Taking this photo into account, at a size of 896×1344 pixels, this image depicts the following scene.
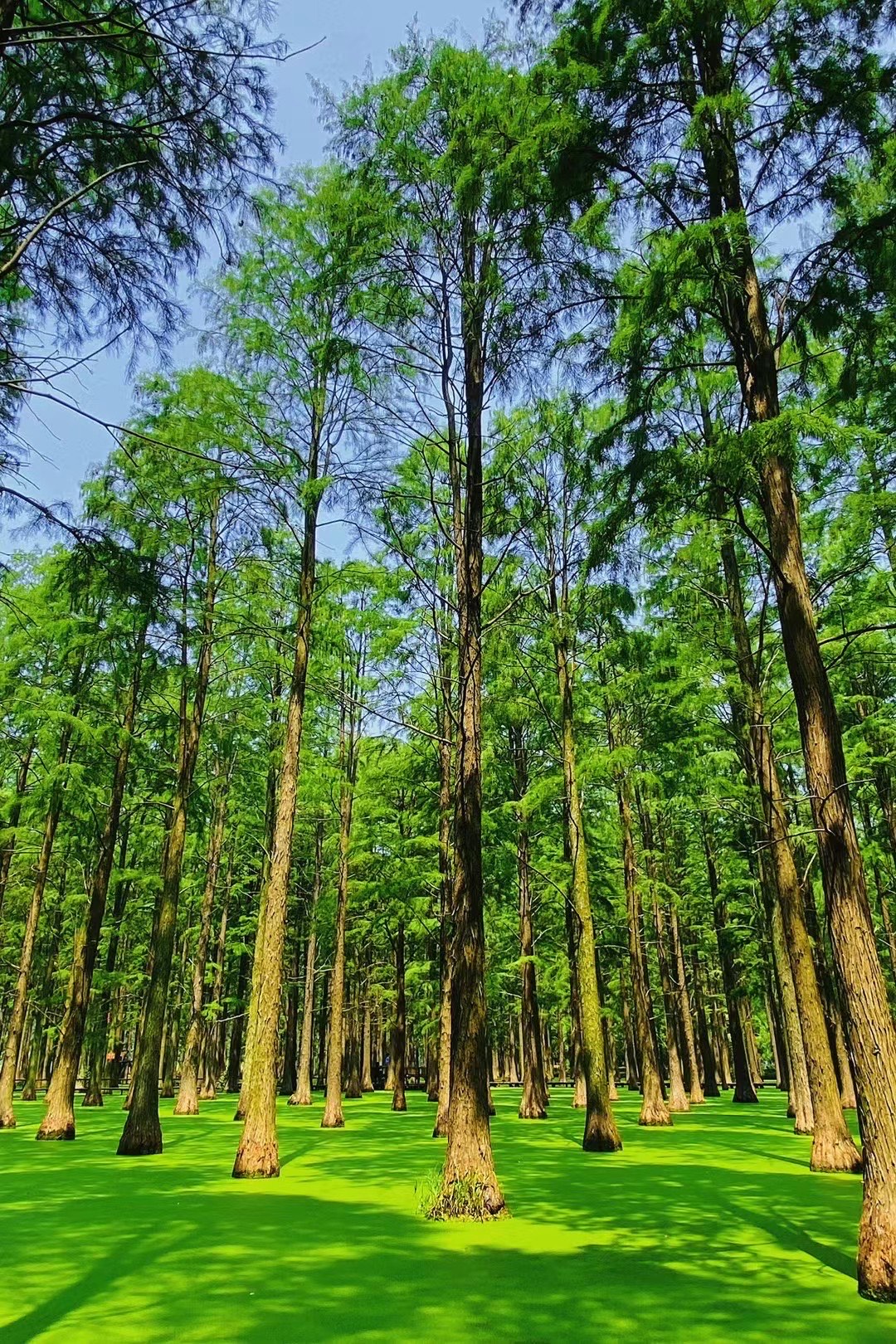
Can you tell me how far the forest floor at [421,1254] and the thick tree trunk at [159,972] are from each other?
0.56 m

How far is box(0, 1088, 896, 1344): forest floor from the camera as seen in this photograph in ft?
12.7

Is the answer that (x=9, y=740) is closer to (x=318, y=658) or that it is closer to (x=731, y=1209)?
(x=318, y=658)

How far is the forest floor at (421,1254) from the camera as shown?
387cm

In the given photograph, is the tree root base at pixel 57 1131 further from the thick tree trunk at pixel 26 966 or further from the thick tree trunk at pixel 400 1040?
the thick tree trunk at pixel 400 1040

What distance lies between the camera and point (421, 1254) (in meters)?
5.29

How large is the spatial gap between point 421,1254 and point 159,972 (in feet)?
24.6

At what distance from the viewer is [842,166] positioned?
6449 mm

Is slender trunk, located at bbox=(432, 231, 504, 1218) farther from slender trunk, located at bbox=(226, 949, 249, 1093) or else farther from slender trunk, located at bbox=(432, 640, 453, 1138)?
slender trunk, located at bbox=(226, 949, 249, 1093)

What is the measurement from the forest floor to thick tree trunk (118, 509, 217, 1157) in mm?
559

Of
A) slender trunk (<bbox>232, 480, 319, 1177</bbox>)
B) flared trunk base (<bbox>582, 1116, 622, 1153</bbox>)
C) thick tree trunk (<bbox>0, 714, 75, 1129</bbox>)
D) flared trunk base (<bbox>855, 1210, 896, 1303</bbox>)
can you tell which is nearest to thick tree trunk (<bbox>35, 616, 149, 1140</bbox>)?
thick tree trunk (<bbox>0, 714, 75, 1129</bbox>)

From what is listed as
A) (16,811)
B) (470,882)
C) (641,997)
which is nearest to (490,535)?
(470,882)

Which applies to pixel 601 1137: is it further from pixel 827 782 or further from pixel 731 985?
pixel 731 985

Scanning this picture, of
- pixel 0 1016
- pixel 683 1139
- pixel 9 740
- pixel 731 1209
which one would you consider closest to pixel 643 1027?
pixel 683 1139

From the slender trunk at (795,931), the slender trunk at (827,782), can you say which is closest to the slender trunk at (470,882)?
the slender trunk at (827,782)
